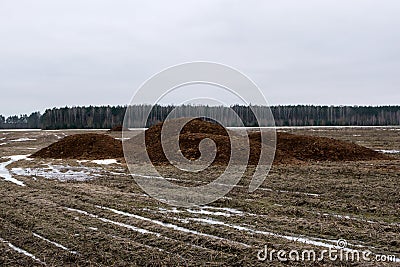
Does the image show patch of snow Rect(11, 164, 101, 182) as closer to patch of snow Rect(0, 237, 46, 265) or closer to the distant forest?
patch of snow Rect(0, 237, 46, 265)

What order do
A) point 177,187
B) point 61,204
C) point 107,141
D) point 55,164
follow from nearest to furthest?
point 61,204
point 177,187
point 55,164
point 107,141

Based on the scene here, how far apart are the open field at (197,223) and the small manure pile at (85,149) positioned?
39.2 ft

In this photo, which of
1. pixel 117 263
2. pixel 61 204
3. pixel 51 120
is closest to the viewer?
pixel 117 263

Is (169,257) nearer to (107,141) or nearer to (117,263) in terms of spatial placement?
(117,263)

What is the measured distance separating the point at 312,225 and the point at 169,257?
3.42 m

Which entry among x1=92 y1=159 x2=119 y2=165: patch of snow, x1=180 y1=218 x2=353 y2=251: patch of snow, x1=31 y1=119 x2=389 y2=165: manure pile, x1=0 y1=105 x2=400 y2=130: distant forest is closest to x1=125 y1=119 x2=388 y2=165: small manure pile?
x1=31 y1=119 x2=389 y2=165: manure pile

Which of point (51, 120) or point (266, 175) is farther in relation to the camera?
point (51, 120)

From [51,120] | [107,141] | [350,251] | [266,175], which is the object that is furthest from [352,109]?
[350,251]

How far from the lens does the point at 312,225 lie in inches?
338

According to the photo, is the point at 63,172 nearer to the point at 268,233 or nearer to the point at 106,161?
the point at 106,161

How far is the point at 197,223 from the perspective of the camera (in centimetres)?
906
